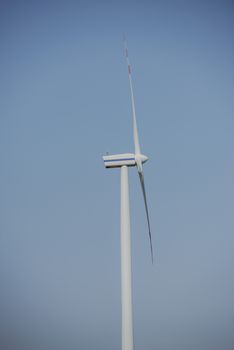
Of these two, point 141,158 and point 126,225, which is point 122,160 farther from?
point 126,225

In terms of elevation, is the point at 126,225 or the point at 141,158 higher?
the point at 141,158

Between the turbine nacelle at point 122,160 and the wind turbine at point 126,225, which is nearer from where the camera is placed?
the wind turbine at point 126,225

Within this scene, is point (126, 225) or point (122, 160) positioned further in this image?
point (122, 160)

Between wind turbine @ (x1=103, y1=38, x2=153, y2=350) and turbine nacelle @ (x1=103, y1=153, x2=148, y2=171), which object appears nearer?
wind turbine @ (x1=103, y1=38, x2=153, y2=350)

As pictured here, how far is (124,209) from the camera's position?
60.6ft

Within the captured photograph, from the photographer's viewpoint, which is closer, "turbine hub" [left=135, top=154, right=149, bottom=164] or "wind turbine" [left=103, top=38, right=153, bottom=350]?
"wind turbine" [left=103, top=38, right=153, bottom=350]

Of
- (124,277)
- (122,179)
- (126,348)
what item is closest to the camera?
(126,348)

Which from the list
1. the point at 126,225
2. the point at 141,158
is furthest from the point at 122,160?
the point at 126,225

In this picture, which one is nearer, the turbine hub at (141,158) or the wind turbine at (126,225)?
the wind turbine at (126,225)

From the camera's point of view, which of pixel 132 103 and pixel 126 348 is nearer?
pixel 126 348

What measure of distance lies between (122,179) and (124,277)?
552 centimetres

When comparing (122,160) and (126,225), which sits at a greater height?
(122,160)

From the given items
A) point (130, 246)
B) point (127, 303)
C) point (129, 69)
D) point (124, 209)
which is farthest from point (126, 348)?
point (129, 69)

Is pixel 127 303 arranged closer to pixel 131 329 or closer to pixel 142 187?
pixel 131 329
